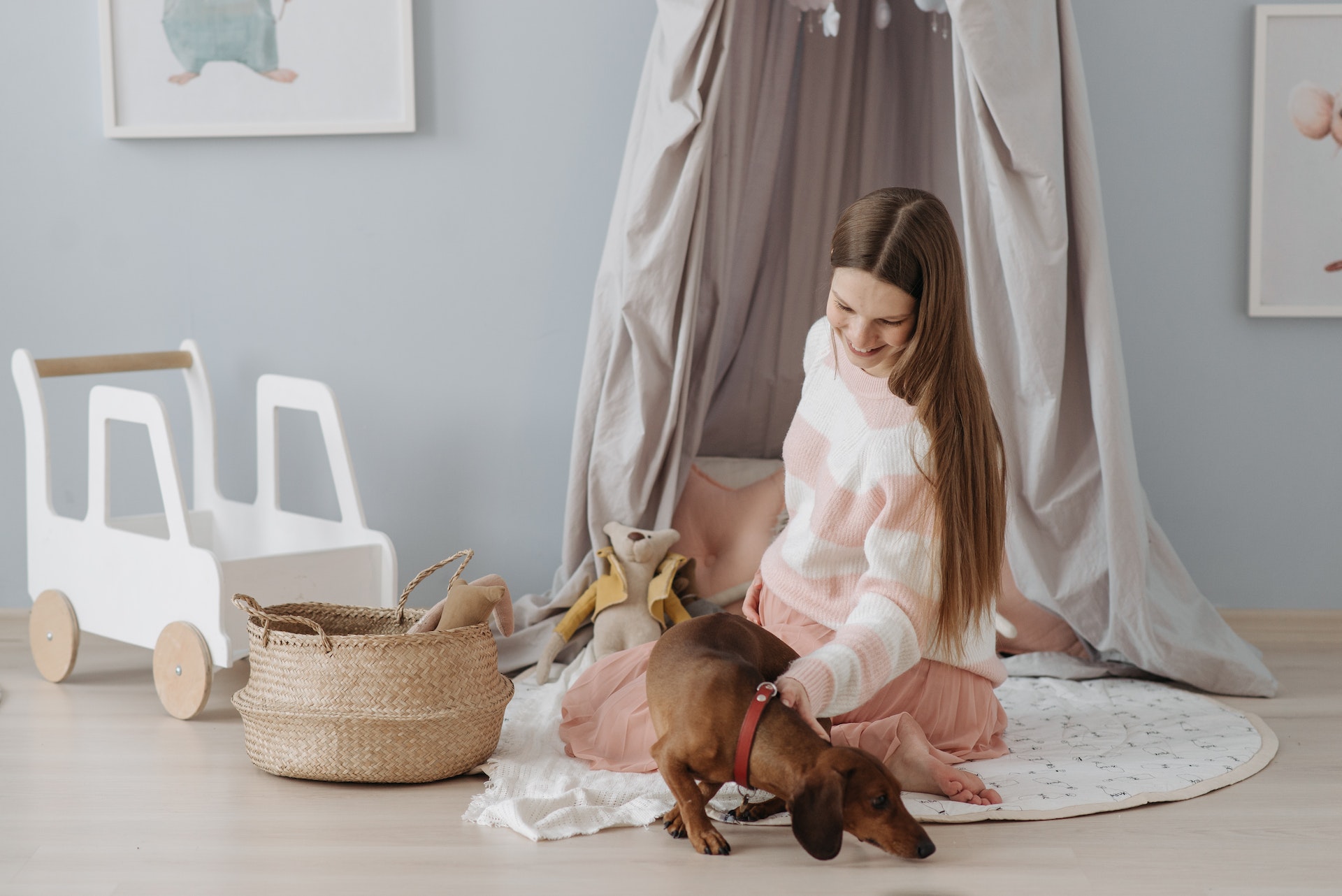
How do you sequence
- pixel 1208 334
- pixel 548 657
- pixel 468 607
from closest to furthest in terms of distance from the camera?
pixel 468 607 → pixel 548 657 → pixel 1208 334

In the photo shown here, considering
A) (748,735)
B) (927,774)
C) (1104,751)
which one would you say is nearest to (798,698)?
(748,735)

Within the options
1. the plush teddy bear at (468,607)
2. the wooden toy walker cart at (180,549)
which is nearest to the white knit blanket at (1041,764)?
the plush teddy bear at (468,607)

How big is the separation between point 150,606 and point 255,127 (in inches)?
46.0

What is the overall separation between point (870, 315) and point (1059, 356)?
77 centimetres

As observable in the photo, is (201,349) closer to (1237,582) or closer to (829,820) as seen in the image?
(829,820)

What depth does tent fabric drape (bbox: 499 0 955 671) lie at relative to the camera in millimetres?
2287

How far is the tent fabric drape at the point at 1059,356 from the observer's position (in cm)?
208

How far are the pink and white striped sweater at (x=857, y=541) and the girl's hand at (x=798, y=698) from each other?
0.01 m

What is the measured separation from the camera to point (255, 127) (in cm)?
273

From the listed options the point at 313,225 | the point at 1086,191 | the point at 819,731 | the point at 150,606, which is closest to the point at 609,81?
the point at 313,225

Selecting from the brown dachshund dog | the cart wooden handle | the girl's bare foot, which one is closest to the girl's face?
the brown dachshund dog

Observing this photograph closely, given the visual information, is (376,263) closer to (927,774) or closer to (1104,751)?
(927,774)

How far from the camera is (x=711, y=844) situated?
152 cm

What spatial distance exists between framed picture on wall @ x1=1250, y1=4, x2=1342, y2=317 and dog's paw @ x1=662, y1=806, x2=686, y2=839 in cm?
186
